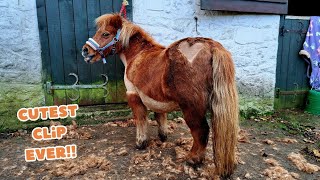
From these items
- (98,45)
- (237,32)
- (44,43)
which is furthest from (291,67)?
(44,43)

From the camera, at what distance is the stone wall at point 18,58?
332 cm

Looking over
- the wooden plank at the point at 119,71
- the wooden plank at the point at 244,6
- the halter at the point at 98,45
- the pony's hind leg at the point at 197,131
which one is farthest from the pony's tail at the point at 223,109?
the wooden plank at the point at 119,71

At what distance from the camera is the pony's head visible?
2824 millimetres

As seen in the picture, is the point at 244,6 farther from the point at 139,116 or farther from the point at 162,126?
the point at 139,116

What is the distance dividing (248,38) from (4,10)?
3589 millimetres

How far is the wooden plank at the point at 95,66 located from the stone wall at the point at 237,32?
21.7 inches

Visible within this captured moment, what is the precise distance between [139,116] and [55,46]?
1.65 meters

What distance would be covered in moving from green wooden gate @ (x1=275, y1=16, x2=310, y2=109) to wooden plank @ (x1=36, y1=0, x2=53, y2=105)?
3.75m

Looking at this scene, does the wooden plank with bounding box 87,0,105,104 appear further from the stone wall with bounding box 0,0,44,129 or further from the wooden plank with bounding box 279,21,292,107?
the wooden plank with bounding box 279,21,292,107

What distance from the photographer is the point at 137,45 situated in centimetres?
290

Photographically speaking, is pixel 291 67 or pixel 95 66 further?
pixel 291 67

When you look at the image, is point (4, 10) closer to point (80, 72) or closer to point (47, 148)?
point (80, 72)

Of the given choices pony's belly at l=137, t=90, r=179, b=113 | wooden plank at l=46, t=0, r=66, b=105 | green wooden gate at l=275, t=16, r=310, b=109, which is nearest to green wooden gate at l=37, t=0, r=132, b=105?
wooden plank at l=46, t=0, r=66, b=105

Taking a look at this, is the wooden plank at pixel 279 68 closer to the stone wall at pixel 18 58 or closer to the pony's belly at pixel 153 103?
the pony's belly at pixel 153 103
